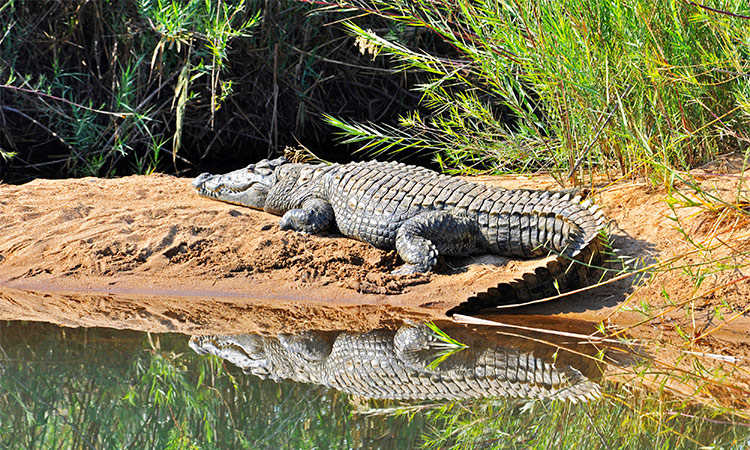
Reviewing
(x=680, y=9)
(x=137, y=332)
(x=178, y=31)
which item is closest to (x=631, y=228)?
(x=680, y=9)

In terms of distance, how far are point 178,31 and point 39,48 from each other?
174 cm

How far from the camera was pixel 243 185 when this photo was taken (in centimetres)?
637

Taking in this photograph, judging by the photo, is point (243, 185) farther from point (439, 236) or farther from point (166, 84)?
point (439, 236)

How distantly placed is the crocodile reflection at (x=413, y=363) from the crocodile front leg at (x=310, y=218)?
1.48 meters

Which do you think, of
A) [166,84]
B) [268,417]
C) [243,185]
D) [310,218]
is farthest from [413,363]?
[166,84]

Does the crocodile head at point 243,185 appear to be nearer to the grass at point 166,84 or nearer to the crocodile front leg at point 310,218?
the crocodile front leg at point 310,218

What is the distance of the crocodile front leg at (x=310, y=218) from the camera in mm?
5484

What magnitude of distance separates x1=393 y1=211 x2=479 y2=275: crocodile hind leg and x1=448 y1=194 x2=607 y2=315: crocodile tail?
2.05ft

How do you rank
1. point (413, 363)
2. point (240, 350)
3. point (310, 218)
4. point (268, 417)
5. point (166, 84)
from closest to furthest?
point (268, 417), point (413, 363), point (240, 350), point (310, 218), point (166, 84)

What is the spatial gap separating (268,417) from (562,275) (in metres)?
2.10

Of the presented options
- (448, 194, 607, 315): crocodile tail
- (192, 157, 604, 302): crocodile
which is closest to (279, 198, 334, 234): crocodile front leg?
(192, 157, 604, 302): crocodile

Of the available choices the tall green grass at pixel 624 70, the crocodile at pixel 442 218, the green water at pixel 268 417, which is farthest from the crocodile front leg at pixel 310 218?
the green water at pixel 268 417

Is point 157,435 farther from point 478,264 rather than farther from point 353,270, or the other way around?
point 478,264

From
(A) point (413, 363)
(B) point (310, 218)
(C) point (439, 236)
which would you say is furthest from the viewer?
(B) point (310, 218)
